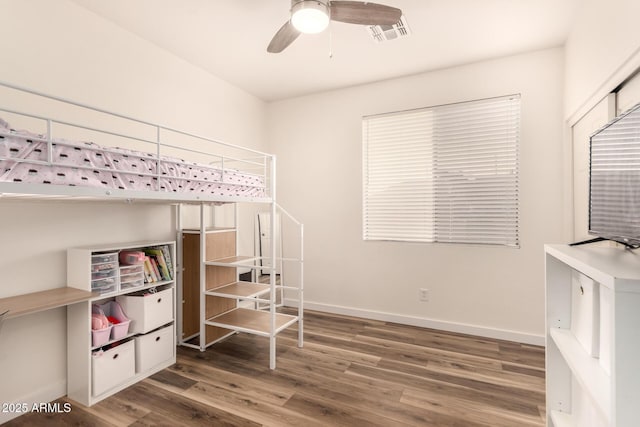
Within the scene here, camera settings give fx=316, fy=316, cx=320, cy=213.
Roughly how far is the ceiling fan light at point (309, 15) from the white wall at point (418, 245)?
1.80m

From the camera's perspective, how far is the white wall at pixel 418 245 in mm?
2781

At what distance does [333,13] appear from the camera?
1.81m

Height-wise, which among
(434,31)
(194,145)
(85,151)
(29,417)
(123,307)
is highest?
(434,31)

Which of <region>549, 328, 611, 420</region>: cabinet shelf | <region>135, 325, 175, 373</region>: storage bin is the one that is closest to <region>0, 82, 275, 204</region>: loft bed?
<region>135, 325, 175, 373</region>: storage bin

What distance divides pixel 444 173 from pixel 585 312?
213 cm

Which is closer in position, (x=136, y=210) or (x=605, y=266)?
(x=605, y=266)

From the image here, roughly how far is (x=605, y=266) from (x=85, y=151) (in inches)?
77.3

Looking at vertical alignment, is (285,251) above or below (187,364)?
above

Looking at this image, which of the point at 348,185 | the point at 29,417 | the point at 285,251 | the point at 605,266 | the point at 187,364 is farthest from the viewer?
the point at 285,251

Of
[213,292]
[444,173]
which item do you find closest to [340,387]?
[213,292]

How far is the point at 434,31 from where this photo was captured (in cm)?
247

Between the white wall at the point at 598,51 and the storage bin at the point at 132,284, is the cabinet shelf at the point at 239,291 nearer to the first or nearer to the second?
the storage bin at the point at 132,284

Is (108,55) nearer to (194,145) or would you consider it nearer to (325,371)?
(194,145)

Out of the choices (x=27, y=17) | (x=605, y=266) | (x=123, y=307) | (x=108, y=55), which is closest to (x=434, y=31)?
(x=605, y=266)
